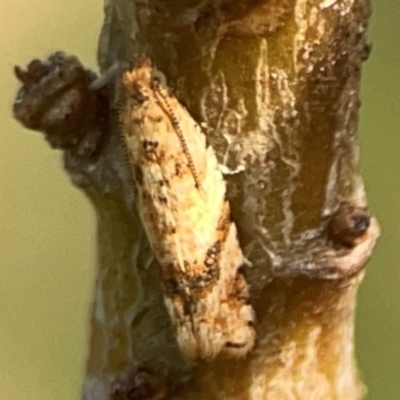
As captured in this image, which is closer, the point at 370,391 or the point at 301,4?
the point at 301,4

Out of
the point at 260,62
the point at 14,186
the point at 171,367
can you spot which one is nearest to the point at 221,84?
the point at 260,62

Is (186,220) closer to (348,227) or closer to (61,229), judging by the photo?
(348,227)

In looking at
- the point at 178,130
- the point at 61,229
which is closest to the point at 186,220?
the point at 178,130

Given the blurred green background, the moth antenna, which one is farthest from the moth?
the blurred green background

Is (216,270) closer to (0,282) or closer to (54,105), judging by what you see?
(54,105)

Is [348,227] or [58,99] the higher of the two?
[58,99]
